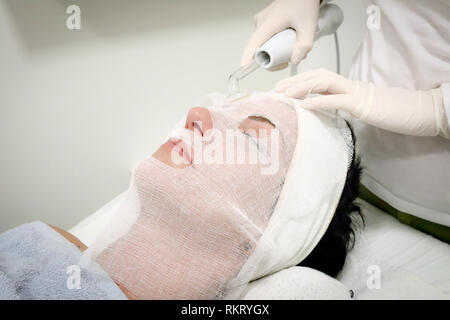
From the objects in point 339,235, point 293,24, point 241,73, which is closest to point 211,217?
point 339,235

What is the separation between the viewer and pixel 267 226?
746 mm

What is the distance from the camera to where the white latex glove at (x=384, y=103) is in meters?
0.79

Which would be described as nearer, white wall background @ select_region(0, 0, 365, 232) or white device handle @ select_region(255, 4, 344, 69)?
white device handle @ select_region(255, 4, 344, 69)

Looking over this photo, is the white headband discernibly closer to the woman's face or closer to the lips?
the woman's face

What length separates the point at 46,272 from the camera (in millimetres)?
766

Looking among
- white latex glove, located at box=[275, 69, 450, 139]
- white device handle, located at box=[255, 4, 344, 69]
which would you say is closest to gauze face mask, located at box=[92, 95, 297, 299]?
white latex glove, located at box=[275, 69, 450, 139]

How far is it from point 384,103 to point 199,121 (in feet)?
1.63

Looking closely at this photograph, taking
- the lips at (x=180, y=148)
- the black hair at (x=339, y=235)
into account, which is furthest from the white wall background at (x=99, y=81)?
the black hair at (x=339, y=235)

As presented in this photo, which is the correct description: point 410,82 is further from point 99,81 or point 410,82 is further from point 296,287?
point 99,81

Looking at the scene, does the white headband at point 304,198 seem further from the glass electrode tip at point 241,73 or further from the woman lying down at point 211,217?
the glass electrode tip at point 241,73

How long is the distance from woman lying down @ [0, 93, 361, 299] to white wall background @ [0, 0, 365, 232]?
599 millimetres

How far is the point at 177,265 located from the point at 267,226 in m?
0.24

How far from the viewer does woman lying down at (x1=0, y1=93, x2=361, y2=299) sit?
2.35 feet

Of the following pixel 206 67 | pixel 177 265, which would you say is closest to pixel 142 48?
pixel 206 67
